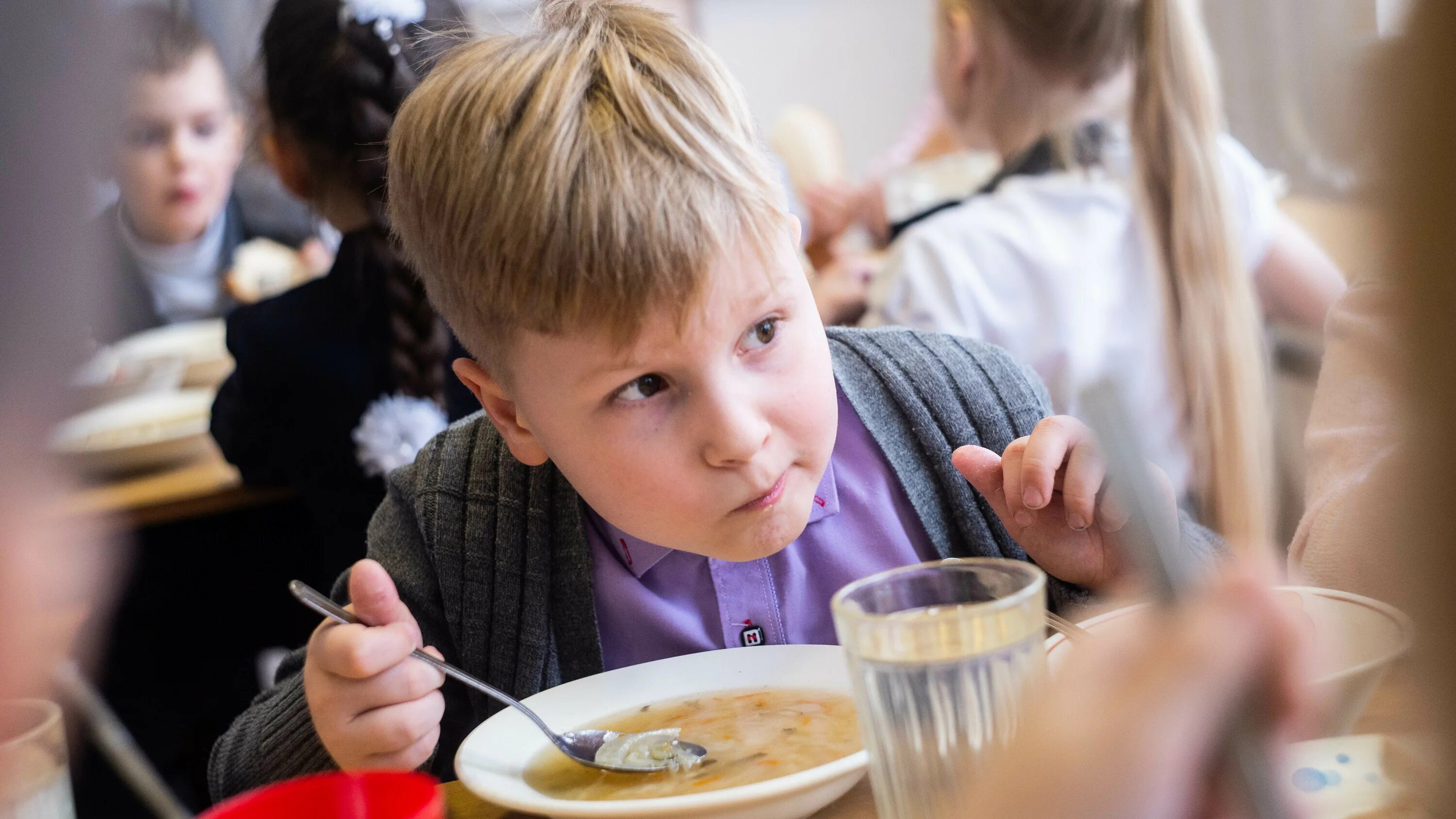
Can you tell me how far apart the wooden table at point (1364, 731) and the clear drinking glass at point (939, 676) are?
0.10 meters

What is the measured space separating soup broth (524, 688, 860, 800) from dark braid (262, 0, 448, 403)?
3.31 ft

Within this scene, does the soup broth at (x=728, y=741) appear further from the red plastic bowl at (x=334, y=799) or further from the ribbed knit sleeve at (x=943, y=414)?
the ribbed knit sleeve at (x=943, y=414)

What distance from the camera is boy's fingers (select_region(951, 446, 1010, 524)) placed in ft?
2.89

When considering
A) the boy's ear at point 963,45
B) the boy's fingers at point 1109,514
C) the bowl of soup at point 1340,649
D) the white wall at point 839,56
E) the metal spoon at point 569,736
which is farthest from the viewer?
the white wall at point 839,56

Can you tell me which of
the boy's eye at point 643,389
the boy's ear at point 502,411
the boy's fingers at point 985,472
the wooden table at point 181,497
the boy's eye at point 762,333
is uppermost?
the boy's eye at point 762,333

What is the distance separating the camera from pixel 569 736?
75 cm

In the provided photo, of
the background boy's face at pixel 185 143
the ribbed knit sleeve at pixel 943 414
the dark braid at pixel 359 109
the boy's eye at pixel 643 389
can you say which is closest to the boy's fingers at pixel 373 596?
the boy's eye at pixel 643 389

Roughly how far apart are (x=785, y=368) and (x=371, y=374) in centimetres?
105

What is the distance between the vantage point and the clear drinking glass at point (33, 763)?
62cm

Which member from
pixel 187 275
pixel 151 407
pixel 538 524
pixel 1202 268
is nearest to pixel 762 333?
pixel 538 524

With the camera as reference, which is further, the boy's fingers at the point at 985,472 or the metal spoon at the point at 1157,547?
the boy's fingers at the point at 985,472

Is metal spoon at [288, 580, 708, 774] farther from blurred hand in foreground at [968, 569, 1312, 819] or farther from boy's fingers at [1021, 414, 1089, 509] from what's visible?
blurred hand in foreground at [968, 569, 1312, 819]

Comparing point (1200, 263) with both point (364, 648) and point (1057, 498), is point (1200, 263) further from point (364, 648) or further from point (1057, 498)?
point (364, 648)

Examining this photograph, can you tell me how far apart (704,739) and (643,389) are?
0.25 m
